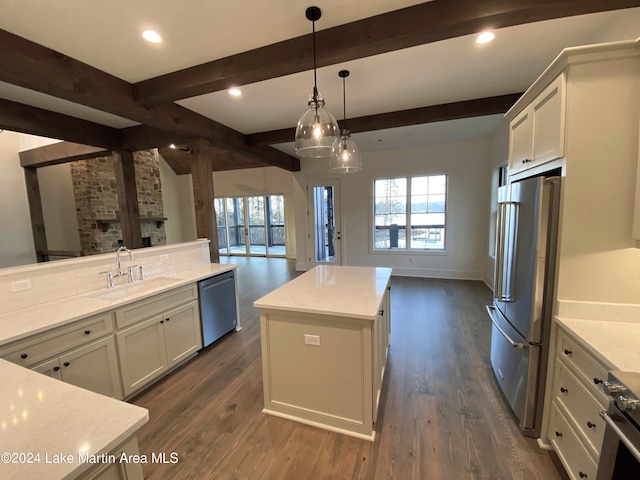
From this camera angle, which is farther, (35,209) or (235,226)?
(235,226)

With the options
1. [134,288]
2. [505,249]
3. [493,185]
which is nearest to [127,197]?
[134,288]

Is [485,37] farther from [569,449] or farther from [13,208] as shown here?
[13,208]

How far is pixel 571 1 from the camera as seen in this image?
5.04ft

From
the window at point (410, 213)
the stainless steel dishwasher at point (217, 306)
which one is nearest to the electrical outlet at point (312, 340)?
the stainless steel dishwasher at point (217, 306)

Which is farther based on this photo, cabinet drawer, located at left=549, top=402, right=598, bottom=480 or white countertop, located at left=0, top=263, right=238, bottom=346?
white countertop, located at left=0, top=263, right=238, bottom=346

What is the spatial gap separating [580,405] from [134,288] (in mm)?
3358

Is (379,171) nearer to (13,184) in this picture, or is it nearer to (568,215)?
(568,215)

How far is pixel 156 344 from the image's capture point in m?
2.42

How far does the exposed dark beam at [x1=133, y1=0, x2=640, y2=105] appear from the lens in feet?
5.22

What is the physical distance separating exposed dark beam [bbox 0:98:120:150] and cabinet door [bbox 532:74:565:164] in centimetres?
491

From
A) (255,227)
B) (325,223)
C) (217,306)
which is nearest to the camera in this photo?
(217,306)

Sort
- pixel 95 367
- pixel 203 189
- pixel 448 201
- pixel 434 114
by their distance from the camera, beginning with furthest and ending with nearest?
pixel 448 201
pixel 203 189
pixel 434 114
pixel 95 367

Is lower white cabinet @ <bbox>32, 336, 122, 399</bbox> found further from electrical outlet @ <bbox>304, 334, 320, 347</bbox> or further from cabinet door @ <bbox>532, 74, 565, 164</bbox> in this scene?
cabinet door @ <bbox>532, 74, 565, 164</bbox>

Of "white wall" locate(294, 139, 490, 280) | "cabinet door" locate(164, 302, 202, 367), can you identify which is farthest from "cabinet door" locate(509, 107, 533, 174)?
"white wall" locate(294, 139, 490, 280)
